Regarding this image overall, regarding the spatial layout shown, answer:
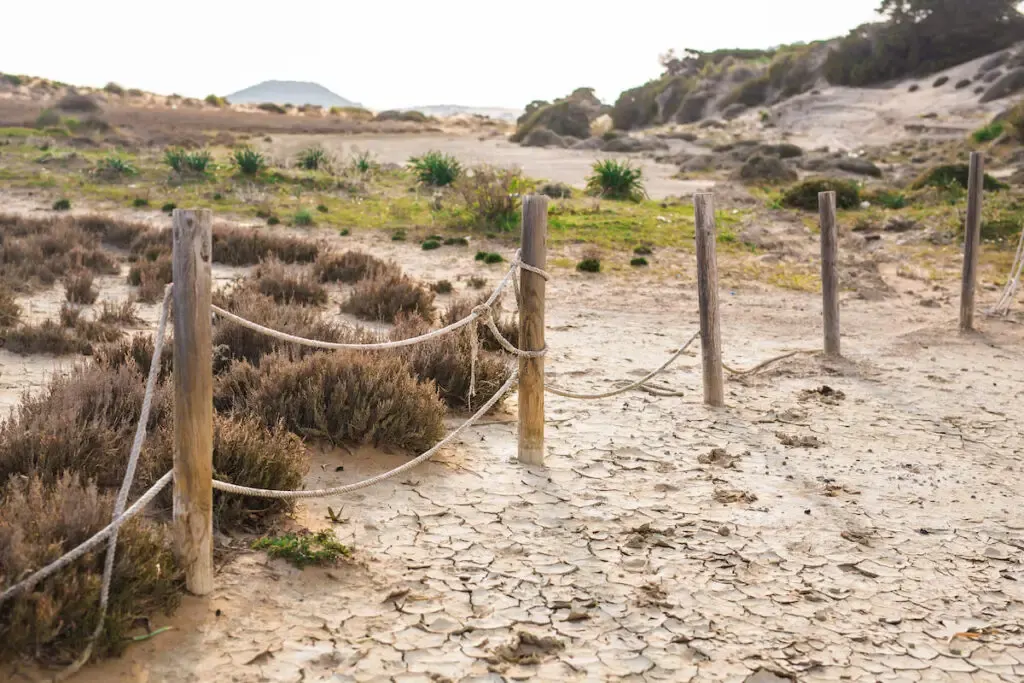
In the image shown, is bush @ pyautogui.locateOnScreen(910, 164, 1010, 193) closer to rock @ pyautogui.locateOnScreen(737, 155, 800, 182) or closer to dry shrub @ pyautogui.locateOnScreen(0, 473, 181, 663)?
rock @ pyautogui.locateOnScreen(737, 155, 800, 182)

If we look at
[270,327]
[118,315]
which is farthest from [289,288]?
[270,327]

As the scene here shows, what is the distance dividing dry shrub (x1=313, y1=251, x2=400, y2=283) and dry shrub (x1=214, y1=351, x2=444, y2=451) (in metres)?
5.27

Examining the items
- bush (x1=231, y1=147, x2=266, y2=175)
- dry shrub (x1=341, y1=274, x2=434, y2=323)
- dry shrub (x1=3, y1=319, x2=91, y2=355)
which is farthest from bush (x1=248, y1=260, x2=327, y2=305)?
bush (x1=231, y1=147, x2=266, y2=175)

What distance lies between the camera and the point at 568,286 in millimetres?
10945

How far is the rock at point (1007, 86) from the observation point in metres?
31.3

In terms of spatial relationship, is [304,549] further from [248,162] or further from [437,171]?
[248,162]

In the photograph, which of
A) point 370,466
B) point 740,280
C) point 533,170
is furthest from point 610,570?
point 533,170

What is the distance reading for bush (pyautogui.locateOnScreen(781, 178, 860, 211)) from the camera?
16.9 meters

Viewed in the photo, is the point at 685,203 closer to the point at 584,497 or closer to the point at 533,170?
the point at 533,170

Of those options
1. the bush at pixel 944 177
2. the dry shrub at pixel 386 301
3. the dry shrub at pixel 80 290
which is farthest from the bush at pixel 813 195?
the dry shrub at pixel 80 290

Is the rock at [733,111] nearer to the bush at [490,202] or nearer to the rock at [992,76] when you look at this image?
the rock at [992,76]

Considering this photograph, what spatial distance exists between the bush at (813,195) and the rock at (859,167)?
555cm

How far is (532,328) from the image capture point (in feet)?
16.1

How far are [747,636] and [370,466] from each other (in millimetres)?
2161
